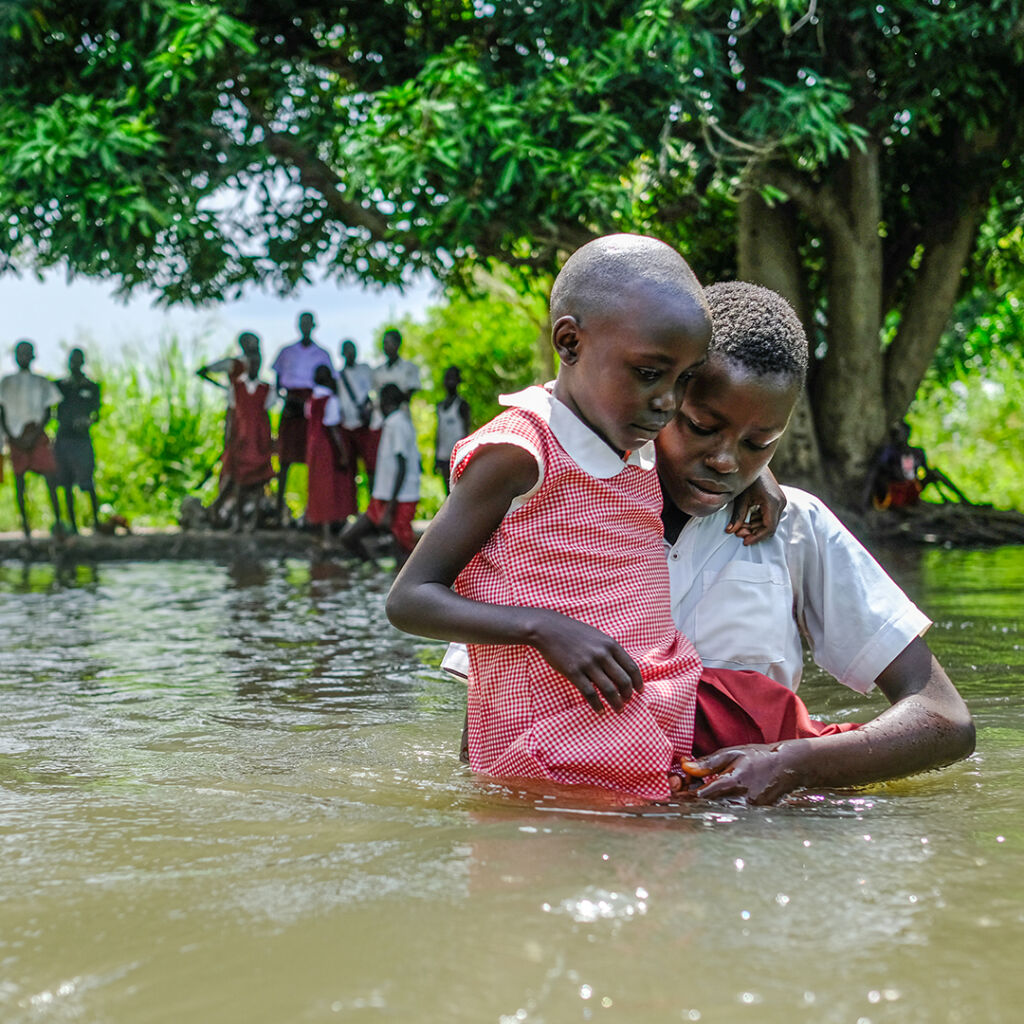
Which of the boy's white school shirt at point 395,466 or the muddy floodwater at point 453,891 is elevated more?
the boy's white school shirt at point 395,466

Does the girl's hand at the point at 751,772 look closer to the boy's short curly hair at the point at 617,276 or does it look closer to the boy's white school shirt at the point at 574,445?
the boy's white school shirt at the point at 574,445

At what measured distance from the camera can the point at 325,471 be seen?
457 inches

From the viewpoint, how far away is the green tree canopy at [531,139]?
29.3ft

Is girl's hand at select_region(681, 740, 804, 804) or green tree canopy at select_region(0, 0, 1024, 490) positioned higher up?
green tree canopy at select_region(0, 0, 1024, 490)

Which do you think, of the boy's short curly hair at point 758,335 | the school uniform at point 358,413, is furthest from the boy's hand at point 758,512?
the school uniform at point 358,413

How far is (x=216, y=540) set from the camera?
1188 cm

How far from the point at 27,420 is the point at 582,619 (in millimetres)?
10878

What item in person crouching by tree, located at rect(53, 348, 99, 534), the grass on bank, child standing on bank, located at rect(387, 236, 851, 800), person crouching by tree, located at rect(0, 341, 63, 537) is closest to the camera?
child standing on bank, located at rect(387, 236, 851, 800)

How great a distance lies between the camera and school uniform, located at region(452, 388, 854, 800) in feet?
7.63

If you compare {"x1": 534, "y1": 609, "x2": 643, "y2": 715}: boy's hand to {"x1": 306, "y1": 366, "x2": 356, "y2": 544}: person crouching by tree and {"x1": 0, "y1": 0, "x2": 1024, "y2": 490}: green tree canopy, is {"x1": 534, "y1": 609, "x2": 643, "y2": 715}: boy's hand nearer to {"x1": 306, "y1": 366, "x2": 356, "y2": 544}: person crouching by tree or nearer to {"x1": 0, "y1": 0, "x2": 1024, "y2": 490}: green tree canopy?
{"x1": 0, "y1": 0, "x2": 1024, "y2": 490}: green tree canopy

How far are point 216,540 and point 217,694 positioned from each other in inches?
307

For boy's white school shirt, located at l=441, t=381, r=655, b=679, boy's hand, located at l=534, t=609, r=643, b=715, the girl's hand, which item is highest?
boy's white school shirt, located at l=441, t=381, r=655, b=679

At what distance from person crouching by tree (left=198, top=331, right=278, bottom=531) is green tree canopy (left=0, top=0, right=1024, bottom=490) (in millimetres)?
698

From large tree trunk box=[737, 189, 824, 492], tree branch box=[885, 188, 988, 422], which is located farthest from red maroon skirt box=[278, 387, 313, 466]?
tree branch box=[885, 188, 988, 422]
